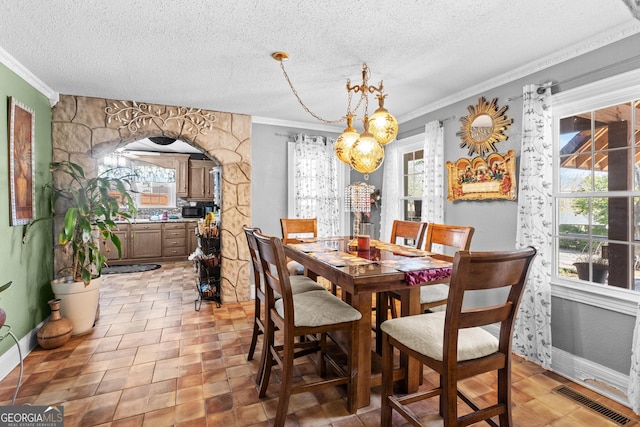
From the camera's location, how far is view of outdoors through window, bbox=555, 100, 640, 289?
2.12m

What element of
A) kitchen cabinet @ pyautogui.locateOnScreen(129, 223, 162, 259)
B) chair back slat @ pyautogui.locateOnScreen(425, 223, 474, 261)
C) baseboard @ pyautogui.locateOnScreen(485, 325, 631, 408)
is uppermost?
chair back slat @ pyautogui.locateOnScreen(425, 223, 474, 261)

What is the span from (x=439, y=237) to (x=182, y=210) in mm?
5818

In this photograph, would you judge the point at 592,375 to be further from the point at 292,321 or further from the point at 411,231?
the point at 292,321

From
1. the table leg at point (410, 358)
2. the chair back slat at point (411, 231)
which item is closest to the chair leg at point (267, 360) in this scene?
the table leg at point (410, 358)

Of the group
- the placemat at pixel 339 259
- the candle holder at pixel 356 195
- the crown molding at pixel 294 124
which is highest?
the crown molding at pixel 294 124

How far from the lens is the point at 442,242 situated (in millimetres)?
2586

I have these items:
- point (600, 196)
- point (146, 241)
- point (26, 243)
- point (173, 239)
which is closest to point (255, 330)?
point (26, 243)

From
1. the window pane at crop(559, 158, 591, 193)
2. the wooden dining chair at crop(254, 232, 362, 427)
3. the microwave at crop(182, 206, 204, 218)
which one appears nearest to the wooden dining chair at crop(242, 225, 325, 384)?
the wooden dining chair at crop(254, 232, 362, 427)

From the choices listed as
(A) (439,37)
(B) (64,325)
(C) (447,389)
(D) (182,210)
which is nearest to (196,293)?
(B) (64,325)

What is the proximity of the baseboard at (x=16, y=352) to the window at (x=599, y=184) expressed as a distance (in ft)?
13.9

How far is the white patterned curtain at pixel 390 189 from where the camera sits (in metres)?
4.29

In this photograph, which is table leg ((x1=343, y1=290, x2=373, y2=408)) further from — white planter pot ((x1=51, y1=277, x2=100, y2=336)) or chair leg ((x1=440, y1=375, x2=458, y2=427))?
white planter pot ((x1=51, y1=277, x2=100, y2=336))

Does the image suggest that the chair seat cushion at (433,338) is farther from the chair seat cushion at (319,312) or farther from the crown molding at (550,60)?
the crown molding at (550,60)

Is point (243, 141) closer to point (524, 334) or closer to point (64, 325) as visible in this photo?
point (64, 325)
